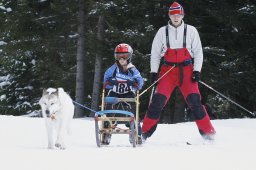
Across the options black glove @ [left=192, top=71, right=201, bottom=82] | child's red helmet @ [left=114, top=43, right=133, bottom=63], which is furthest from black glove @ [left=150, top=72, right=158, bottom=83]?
black glove @ [left=192, top=71, right=201, bottom=82]

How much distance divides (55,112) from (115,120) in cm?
91

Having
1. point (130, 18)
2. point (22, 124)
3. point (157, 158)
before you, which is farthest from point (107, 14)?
point (157, 158)

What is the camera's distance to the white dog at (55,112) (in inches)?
314

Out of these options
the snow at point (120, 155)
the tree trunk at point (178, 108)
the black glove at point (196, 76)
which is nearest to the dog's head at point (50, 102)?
the snow at point (120, 155)

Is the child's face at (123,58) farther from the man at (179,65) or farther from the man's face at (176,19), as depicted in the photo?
the man's face at (176,19)

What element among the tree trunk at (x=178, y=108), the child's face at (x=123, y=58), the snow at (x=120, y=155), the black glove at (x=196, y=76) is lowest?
the snow at (x=120, y=155)

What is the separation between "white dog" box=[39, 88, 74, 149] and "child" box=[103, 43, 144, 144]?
1109 millimetres

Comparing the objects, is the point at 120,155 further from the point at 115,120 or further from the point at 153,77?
the point at 153,77

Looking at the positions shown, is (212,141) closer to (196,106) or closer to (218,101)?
(196,106)

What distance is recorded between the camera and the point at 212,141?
950 centimetres

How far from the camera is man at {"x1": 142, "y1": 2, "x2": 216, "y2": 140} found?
9.41 meters

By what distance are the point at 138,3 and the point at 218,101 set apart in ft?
15.5

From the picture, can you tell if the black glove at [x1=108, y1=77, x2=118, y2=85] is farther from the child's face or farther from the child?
the child's face

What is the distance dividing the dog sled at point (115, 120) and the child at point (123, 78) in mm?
179
